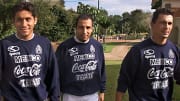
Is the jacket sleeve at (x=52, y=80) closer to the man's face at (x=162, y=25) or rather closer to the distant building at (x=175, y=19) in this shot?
the man's face at (x=162, y=25)

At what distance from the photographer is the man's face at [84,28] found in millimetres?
6414

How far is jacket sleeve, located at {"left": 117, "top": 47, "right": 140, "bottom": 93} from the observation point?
5277mm

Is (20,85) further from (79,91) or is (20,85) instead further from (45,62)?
(79,91)

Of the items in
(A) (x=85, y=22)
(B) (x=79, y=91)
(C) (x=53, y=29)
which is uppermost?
(A) (x=85, y=22)

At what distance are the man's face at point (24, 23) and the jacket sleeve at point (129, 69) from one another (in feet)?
3.59

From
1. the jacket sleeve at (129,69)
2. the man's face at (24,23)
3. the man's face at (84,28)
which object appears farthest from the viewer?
the man's face at (84,28)

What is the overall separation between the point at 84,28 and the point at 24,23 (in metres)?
1.47

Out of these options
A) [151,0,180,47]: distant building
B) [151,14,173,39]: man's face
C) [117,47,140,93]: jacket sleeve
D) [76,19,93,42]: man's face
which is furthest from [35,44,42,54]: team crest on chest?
[151,0,180,47]: distant building

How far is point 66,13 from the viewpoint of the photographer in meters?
56.5

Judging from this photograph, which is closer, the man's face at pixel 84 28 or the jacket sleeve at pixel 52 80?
the jacket sleeve at pixel 52 80

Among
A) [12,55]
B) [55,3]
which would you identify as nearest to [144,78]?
[12,55]

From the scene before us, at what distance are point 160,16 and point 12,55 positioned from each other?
5.27ft

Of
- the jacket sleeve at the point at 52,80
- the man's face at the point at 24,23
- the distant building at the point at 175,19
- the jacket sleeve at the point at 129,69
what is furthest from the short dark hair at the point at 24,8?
the distant building at the point at 175,19

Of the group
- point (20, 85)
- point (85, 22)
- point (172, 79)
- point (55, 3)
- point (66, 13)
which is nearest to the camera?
point (20, 85)
